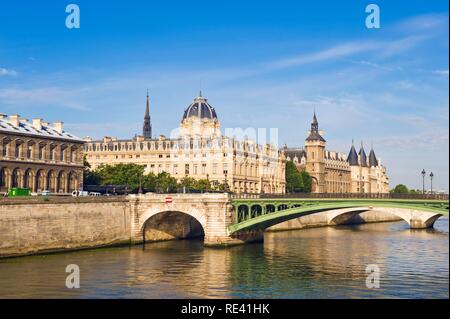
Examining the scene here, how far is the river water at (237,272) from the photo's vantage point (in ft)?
130

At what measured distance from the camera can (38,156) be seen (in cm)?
7525

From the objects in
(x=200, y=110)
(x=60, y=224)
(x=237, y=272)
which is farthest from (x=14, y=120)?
(x=200, y=110)

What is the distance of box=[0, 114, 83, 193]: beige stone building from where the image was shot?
71.6 m

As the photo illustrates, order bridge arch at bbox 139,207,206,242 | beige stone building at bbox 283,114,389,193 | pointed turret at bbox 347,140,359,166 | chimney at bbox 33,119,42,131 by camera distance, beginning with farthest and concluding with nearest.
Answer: pointed turret at bbox 347,140,359,166 < beige stone building at bbox 283,114,389,193 < chimney at bbox 33,119,42,131 < bridge arch at bbox 139,207,206,242

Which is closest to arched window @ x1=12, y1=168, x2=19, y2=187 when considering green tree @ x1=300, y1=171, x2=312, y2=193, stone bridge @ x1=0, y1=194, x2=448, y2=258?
stone bridge @ x1=0, y1=194, x2=448, y2=258

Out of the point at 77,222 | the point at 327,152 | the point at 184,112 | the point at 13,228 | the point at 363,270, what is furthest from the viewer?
the point at 327,152

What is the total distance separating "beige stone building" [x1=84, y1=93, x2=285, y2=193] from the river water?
154ft

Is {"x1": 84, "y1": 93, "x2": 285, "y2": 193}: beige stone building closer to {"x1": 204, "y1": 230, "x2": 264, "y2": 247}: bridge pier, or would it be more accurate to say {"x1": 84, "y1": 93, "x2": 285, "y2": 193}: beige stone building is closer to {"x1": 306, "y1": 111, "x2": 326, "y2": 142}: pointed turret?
{"x1": 306, "y1": 111, "x2": 326, "y2": 142}: pointed turret

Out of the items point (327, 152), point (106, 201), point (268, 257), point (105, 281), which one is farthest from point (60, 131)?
point (327, 152)

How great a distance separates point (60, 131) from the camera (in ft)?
268

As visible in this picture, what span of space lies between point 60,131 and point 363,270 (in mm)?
46506

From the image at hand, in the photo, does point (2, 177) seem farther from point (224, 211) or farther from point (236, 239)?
point (236, 239)

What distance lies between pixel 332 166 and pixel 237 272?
127 metres
